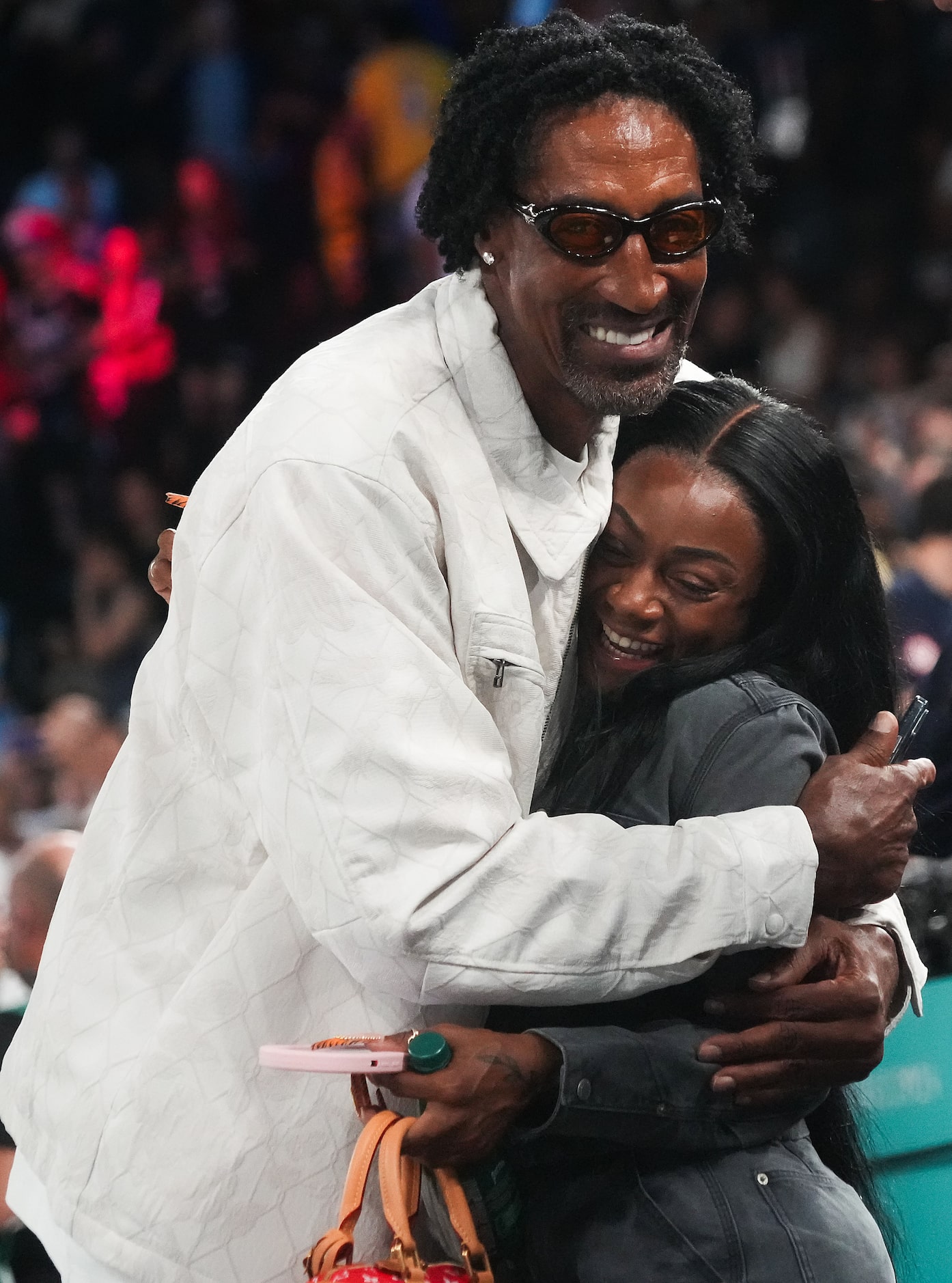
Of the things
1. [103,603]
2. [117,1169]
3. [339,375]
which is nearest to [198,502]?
[339,375]

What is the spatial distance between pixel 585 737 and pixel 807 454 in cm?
44

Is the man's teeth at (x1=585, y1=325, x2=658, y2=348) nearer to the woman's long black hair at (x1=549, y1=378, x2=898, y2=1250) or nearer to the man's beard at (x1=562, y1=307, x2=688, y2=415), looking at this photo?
the man's beard at (x1=562, y1=307, x2=688, y2=415)

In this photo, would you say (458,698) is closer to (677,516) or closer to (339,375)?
(339,375)

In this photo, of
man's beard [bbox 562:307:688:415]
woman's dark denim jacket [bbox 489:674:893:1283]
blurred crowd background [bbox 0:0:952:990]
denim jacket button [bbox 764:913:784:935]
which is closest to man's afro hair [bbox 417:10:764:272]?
man's beard [bbox 562:307:688:415]

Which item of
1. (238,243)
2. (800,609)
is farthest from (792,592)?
(238,243)

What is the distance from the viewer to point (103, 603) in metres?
7.09

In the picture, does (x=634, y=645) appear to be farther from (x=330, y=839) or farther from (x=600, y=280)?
(x=330, y=839)

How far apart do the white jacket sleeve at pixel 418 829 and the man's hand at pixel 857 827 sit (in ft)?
0.14

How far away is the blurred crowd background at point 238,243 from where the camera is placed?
257 inches

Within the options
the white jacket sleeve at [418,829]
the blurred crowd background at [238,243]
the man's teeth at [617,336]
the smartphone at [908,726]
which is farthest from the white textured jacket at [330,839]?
the blurred crowd background at [238,243]

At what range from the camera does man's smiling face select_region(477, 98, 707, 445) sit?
5.72 feet

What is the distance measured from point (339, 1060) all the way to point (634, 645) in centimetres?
66

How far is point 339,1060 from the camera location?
60.5 inches

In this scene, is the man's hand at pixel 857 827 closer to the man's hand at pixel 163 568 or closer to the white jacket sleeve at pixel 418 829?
the white jacket sleeve at pixel 418 829
